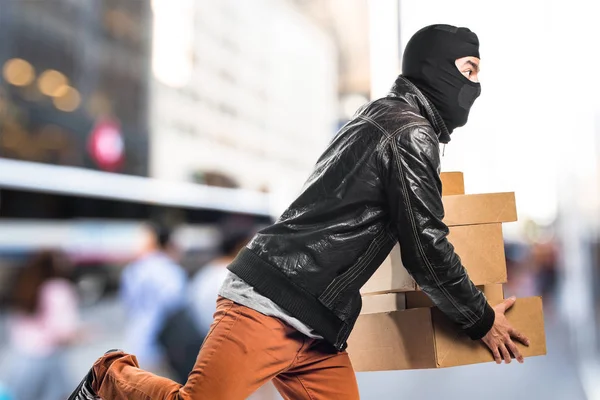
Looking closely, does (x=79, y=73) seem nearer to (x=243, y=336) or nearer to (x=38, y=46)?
(x=38, y=46)

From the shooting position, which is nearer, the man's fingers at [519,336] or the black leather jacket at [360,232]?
the black leather jacket at [360,232]

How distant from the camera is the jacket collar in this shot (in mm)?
1888

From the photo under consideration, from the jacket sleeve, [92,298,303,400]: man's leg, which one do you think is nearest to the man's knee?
[92,298,303,400]: man's leg

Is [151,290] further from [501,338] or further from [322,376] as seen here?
[501,338]

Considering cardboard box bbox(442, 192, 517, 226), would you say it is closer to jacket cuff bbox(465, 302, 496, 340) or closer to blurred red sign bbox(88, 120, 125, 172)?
jacket cuff bbox(465, 302, 496, 340)

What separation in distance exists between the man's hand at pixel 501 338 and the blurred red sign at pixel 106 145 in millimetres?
7842

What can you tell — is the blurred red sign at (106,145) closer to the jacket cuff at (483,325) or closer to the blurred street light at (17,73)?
the blurred street light at (17,73)

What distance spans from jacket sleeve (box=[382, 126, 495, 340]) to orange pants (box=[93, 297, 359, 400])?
0.35 meters

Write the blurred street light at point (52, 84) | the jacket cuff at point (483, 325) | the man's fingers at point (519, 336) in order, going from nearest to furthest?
the jacket cuff at point (483, 325) < the man's fingers at point (519, 336) < the blurred street light at point (52, 84)

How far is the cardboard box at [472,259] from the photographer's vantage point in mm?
2008

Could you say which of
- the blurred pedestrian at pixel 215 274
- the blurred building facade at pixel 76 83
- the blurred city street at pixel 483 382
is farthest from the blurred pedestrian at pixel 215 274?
the blurred building facade at pixel 76 83

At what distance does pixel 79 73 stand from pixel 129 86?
6.72ft

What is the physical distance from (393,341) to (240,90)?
11.8 metres

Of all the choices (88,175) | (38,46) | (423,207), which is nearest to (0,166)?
(88,175)
